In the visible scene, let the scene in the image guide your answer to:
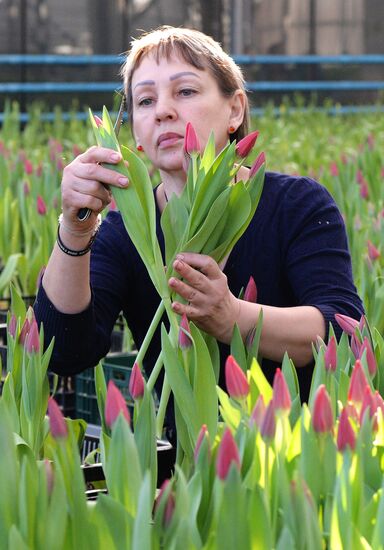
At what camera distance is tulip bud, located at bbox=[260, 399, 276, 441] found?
107 cm

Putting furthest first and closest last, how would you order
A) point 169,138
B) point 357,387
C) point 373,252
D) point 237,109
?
point 373,252, point 237,109, point 169,138, point 357,387

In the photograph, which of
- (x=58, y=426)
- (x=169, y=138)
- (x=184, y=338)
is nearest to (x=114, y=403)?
(x=58, y=426)

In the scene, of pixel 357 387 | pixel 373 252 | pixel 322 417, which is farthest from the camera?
pixel 373 252

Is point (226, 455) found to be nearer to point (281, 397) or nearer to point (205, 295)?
point (281, 397)

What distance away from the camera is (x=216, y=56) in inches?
79.6

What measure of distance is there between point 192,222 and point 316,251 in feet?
1.98

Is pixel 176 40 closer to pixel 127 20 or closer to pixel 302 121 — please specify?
pixel 302 121

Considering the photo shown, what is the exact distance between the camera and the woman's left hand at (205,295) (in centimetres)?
146

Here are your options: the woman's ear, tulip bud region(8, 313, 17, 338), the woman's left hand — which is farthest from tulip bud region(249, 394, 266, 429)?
the woman's ear

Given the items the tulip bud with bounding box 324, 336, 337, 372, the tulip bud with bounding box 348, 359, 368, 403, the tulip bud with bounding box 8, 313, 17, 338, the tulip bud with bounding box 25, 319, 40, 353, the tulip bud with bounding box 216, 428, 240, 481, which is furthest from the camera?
the tulip bud with bounding box 8, 313, 17, 338

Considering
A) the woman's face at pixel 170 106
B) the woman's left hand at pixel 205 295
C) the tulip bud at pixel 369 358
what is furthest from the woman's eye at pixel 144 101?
the tulip bud at pixel 369 358

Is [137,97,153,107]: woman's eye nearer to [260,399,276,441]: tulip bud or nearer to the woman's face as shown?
the woman's face

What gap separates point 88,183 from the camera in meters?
1.57

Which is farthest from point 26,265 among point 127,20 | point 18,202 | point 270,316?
point 127,20
